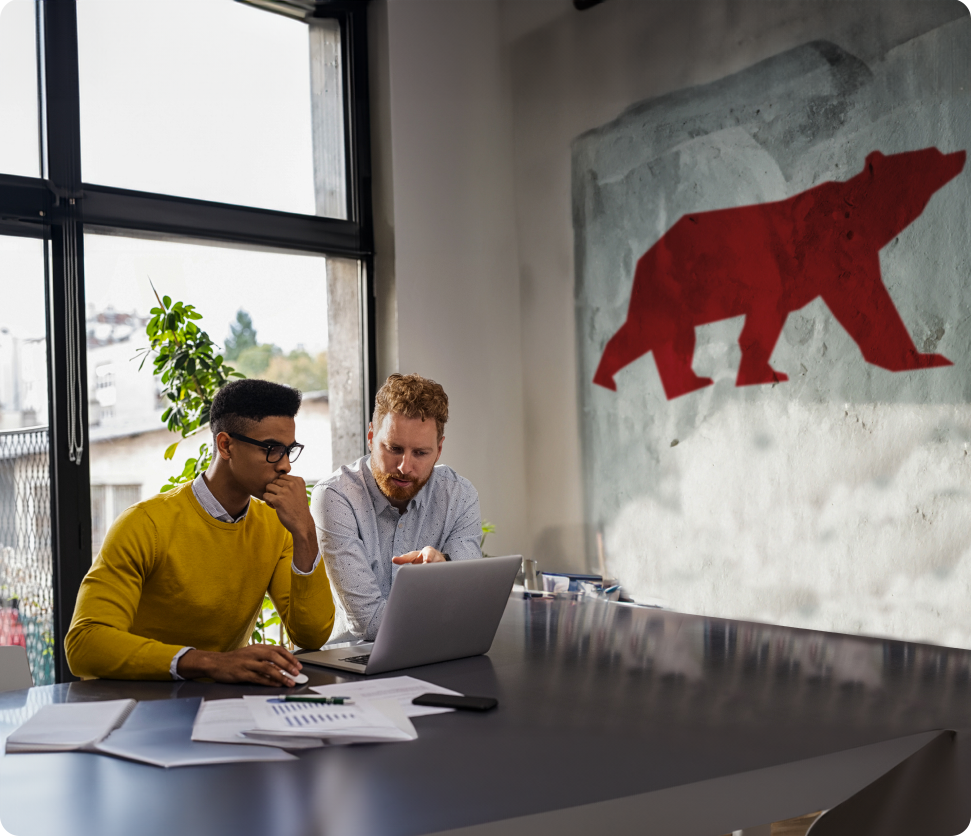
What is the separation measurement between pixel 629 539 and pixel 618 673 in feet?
7.17

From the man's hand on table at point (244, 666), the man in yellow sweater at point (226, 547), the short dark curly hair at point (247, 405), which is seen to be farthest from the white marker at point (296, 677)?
the short dark curly hair at point (247, 405)

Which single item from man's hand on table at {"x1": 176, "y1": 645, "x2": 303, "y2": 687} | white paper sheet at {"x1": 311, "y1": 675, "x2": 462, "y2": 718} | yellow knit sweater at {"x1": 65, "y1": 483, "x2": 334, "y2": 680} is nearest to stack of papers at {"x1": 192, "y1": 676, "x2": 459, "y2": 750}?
white paper sheet at {"x1": 311, "y1": 675, "x2": 462, "y2": 718}

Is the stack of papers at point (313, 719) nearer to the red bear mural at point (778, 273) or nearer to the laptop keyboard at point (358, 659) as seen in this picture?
the laptop keyboard at point (358, 659)

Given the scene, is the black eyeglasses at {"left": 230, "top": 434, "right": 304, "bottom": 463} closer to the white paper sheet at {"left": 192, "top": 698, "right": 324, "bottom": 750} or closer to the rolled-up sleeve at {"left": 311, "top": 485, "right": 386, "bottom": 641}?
the rolled-up sleeve at {"left": 311, "top": 485, "right": 386, "bottom": 641}

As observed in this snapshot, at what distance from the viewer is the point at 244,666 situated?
171cm

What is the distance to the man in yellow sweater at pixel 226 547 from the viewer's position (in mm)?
2037

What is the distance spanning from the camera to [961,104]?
290cm

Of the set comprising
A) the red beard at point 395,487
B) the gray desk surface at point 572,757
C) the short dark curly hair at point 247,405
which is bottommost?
the gray desk surface at point 572,757

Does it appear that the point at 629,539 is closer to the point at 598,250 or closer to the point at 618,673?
the point at 598,250

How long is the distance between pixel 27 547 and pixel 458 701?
7.74ft

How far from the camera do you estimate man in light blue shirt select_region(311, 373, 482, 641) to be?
2.32 metres

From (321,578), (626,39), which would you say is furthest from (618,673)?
(626,39)

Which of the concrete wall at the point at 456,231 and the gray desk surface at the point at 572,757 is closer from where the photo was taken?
the gray desk surface at the point at 572,757

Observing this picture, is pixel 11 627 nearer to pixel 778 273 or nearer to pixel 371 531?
pixel 371 531
